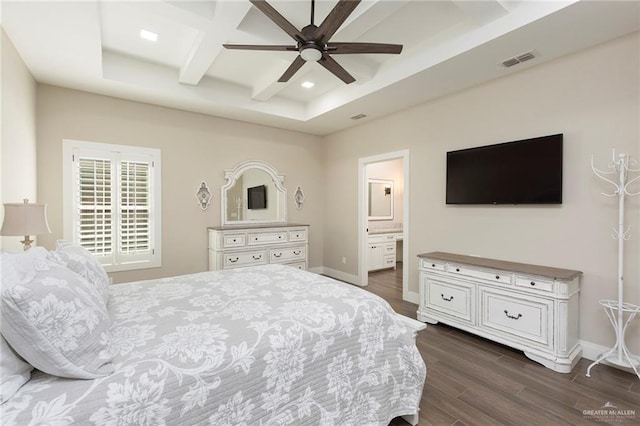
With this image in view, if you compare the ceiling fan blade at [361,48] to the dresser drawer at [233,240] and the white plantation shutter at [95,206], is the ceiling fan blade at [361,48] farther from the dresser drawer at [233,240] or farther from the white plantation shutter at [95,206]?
the white plantation shutter at [95,206]

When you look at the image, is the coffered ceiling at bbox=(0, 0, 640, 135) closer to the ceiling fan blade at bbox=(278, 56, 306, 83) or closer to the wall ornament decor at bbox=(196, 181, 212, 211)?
the ceiling fan blade at bbox=(278, 56, 306, 83)

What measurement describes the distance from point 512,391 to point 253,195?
4.14m

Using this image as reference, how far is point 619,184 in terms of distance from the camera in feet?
8.17

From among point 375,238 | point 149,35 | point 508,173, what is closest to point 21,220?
point 149,35

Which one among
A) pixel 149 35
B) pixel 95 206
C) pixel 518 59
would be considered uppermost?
pixel 149 35

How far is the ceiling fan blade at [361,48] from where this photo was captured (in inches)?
84.5

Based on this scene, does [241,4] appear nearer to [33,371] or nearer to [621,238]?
[33,371]

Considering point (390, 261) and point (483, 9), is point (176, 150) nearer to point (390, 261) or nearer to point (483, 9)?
point (483, 9)

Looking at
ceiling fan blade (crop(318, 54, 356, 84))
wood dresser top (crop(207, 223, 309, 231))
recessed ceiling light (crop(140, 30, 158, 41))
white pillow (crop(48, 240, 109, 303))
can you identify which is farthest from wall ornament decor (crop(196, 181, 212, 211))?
ceiling fan blade (crop(318, 54, 356, 84))

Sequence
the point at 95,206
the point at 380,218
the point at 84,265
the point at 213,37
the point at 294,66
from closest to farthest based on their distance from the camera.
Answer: the point at 84,265, the point at 294,66, the point at 213,37, the point at 95,206, the point at 380,218

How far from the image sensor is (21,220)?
2.18 m

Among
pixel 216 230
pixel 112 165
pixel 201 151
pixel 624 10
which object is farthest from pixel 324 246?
pixel 624 10

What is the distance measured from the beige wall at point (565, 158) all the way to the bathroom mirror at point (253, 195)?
2.27 metres

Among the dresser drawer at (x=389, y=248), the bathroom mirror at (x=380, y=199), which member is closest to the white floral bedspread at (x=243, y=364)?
the dresser drawer at (x=389, y=248)
